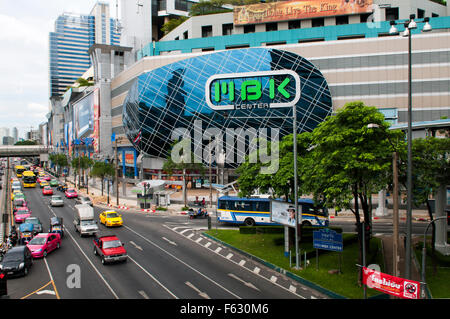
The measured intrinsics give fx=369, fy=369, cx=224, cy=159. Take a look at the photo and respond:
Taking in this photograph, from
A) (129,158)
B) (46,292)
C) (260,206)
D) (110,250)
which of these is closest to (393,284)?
(46,292)

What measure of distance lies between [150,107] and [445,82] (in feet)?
179

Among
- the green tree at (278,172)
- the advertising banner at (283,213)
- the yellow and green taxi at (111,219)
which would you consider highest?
the green tree at (278,172)

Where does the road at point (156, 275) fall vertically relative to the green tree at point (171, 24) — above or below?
below

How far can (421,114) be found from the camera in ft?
217

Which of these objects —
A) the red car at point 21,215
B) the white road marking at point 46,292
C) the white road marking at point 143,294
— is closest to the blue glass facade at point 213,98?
the red car at point 21,215

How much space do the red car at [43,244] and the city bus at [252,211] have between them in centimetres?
1708

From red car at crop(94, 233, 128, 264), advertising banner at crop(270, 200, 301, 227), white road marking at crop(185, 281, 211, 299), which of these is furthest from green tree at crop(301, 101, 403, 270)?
red car at crop(94, 233, 128, 264)

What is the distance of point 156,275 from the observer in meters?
23.5

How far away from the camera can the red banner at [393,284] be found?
1583 centimetres

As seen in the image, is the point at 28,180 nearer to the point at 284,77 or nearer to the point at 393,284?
the point at 284,77

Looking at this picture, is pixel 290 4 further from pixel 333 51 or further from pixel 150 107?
pixel 150 107

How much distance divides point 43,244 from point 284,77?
→ 169 feet

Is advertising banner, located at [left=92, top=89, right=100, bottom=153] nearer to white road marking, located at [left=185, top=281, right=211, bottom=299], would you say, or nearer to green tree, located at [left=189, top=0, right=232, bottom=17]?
green tree, located at [left=189, top=0, right=232, bottom=17]

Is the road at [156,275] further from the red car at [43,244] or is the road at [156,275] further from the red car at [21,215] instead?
the red car at [21,215]
